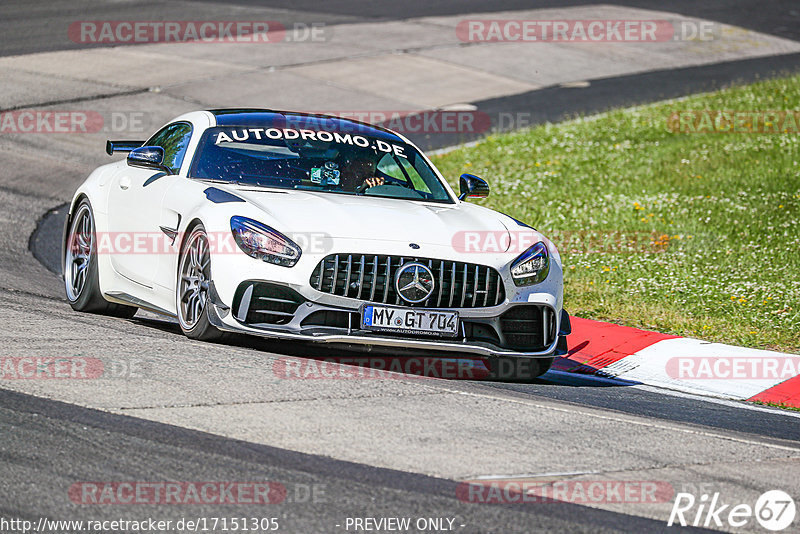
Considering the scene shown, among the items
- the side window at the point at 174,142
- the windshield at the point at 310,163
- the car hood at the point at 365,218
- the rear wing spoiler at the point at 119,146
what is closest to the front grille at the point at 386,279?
the car hood at the point at 365,218

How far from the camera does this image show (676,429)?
256 inches

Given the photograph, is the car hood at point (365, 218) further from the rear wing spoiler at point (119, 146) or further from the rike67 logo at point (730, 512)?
the rike67 logo at point (730, 512)

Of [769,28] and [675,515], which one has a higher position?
[769,28]

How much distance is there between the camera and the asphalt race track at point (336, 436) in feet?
15.7

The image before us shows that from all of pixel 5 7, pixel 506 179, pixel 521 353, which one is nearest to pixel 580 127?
pixel 506 179

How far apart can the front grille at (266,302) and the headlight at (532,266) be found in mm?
1399

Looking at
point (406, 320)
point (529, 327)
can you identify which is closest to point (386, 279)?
point (406, 320)

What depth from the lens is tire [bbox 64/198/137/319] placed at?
8.89 m

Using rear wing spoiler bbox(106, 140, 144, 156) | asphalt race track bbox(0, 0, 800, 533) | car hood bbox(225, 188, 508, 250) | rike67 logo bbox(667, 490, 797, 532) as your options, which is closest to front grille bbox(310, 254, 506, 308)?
car hood bbox(225, 188, 508, 250)

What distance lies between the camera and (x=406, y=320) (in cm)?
715

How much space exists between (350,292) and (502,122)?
13.6 m

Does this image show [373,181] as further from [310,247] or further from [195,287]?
[195,287]

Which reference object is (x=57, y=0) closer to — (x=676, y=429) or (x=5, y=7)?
(x=5, y=7)

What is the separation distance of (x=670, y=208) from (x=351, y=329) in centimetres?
808
